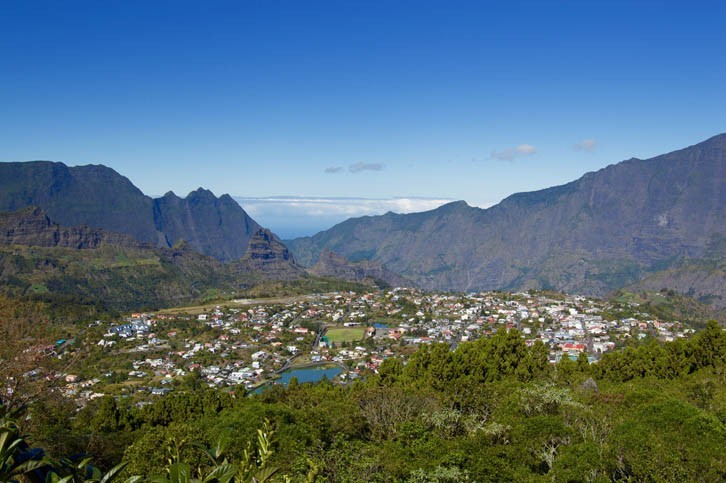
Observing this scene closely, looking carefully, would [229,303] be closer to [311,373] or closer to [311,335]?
[311,335]

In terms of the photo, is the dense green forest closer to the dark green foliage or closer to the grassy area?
the dark green foliage

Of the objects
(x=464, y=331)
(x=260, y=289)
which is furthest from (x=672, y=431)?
(x=260, y=289)

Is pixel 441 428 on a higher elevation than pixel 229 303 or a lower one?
higher

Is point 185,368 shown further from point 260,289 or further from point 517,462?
point 260,289

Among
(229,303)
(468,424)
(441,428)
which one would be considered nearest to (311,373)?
(441,428)

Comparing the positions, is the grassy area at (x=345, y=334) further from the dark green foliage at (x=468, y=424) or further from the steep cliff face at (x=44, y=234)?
the steep cliff face at (x=44, y=234)

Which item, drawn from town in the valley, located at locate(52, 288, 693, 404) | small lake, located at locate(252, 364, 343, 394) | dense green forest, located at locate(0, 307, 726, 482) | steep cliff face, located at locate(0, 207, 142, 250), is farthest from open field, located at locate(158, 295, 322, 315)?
steep cliff face, located at locate(0, 207, 142, 250)
